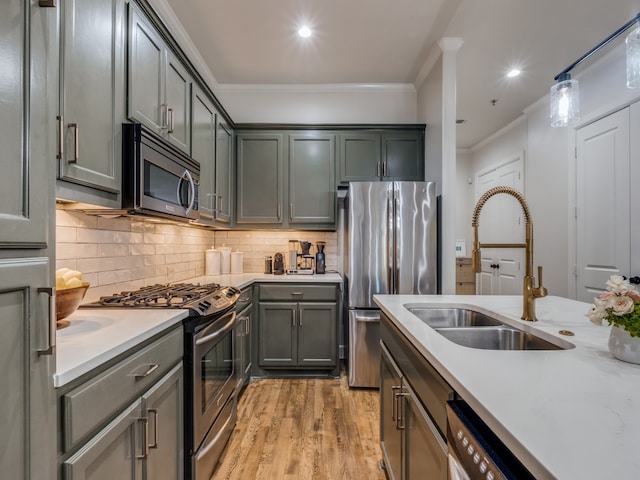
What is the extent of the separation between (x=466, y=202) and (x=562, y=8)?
365 centimetres

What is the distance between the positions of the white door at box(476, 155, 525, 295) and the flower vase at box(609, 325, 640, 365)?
3.82m

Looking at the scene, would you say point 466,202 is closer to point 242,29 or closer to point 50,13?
point 242,29

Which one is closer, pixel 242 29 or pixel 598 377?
pixel 598 377

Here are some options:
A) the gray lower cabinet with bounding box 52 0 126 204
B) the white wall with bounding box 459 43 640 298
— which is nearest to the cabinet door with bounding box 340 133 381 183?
the white wall with bounding box 459 43 640 298

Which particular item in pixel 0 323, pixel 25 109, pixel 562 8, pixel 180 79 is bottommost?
pixel 0 323

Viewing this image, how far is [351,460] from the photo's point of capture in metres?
1.87

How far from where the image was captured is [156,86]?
1.74 metres

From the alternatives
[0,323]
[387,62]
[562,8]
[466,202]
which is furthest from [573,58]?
[0,323]

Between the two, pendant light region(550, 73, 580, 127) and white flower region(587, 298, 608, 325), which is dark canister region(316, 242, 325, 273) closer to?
pendant light region(550, 73, 580, 127)

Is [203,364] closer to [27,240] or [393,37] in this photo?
[27,240]

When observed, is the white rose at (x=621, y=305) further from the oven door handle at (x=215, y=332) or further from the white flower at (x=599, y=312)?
the oven door handle at (x=215, y=332)

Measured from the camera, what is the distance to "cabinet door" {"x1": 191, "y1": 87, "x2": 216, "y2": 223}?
7.55 feet

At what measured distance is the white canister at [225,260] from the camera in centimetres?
319

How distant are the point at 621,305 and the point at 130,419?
58.3 inches
